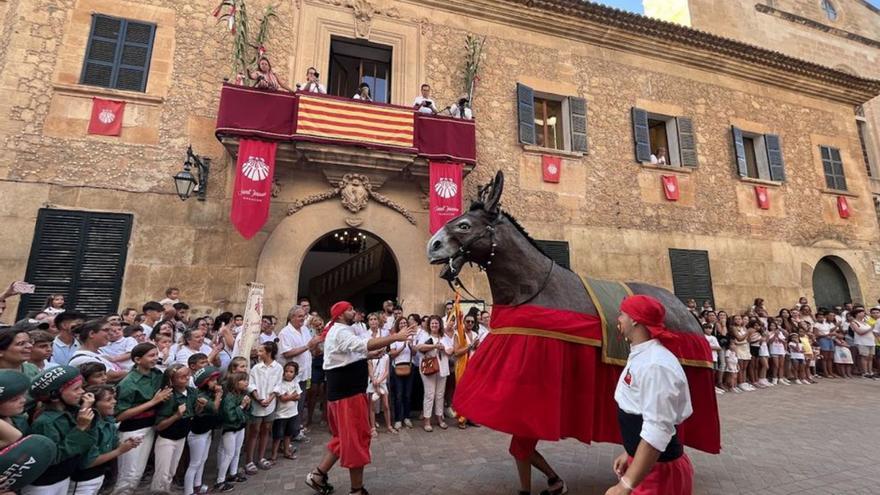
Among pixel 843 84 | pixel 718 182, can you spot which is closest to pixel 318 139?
pixel 718 182

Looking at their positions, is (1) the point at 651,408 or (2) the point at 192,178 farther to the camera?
(2) the point at 192,178

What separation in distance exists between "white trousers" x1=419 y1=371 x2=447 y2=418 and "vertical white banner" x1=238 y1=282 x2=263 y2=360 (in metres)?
2.71

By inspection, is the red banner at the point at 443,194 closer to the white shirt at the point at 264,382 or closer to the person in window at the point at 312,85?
the person in window at the point at 312,85

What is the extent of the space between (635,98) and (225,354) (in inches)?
496

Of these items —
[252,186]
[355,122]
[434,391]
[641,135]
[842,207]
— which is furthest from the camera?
[842,207]

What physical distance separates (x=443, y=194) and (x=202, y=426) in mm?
6358

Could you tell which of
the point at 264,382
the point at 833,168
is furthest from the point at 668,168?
the point at 264,382

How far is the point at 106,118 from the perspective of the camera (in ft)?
27.7

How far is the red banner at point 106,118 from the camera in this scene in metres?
8.38

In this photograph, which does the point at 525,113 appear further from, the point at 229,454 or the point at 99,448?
the point at 99,448

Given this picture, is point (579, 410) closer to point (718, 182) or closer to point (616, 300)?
point (616, 300)

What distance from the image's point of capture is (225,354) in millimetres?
6047

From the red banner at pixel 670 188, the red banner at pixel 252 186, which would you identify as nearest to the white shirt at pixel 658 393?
the red banner at pixel 252 186

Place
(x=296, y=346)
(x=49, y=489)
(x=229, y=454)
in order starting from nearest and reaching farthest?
(x=49, y=489), (x=229, y=454), (x=296, y=346)
